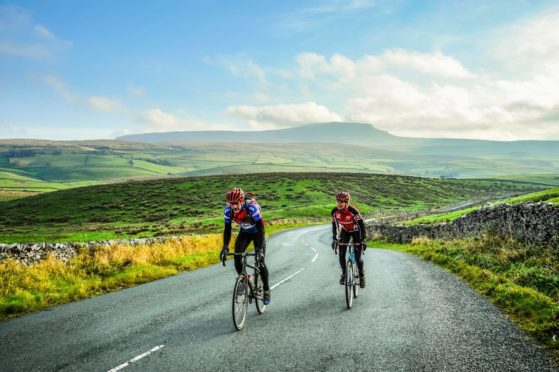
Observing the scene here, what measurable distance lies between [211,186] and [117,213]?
109 feet

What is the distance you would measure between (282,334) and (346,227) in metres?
3.95

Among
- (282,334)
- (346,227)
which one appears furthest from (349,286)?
(282,334)

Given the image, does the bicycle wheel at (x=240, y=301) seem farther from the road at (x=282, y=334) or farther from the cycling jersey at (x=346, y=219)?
the cycling jersey at (x=346, y=219)

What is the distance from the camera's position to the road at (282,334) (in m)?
6.22

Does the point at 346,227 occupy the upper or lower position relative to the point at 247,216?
lower

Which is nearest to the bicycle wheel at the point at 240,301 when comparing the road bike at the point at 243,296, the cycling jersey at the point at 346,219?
the road bike at the point at 243,296

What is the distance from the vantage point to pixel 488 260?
1409 cm

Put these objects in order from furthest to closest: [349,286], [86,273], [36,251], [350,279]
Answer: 1. [36,251]
2. [86,273]
3. [350,279]
4. [349,286]

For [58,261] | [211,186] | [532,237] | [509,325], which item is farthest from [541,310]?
[211,186]

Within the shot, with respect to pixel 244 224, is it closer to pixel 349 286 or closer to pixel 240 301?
pixel 240 301

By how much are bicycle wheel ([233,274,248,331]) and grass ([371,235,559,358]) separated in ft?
18.3

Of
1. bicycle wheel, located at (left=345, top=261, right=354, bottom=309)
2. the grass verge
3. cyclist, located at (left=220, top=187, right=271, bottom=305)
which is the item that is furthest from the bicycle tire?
the grass verge

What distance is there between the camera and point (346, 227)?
1066cm

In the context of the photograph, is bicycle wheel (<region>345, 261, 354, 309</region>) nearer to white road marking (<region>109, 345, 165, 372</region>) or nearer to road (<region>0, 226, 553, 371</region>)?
road (<region>0, 226, 553, 371</region>)
